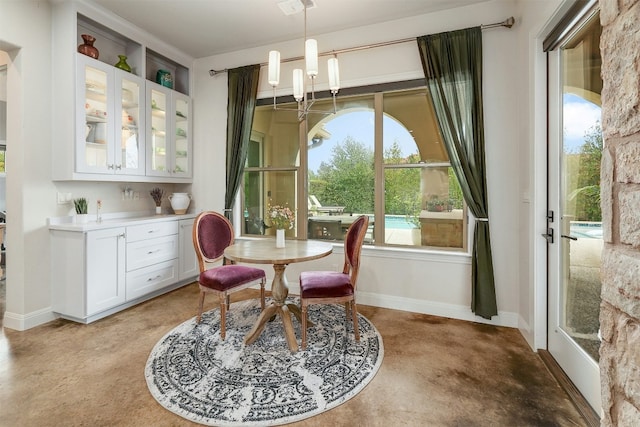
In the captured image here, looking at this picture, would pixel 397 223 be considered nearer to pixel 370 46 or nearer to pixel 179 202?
pixel 370 46

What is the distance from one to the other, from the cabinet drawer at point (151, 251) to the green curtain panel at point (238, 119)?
0.76m

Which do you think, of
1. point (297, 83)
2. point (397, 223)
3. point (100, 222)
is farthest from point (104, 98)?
point (397, 223)

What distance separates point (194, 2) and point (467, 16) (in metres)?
2.62

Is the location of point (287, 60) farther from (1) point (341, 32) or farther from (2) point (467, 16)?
(2) point (467, 16)

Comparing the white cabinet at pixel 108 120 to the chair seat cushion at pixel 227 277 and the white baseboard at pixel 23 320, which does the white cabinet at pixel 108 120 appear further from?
the chair seat cushion at pixel 227 277

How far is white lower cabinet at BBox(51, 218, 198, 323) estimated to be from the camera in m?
2.86

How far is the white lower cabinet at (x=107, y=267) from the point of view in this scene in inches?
113

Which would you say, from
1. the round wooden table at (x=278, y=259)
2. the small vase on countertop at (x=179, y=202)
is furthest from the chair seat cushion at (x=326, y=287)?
the small vase on countertop at (x=179, y=202)

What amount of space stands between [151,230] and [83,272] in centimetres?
80

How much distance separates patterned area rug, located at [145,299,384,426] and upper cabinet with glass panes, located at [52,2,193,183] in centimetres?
190

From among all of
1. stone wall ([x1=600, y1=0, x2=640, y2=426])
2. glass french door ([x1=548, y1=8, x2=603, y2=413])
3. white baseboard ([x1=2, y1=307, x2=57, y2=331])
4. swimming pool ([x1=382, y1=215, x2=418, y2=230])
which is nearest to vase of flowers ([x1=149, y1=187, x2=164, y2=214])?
white baseboard ([x1=2, y1=307, x2=57, y2=331])

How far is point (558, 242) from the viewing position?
2.20 m

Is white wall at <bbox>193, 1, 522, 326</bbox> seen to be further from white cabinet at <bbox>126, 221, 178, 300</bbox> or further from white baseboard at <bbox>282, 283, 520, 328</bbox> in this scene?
white cabinet at <bbox>126, 221, 178, 300</bbox>

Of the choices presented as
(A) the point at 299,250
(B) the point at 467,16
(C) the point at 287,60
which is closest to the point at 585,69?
(B) the point at 467,16
